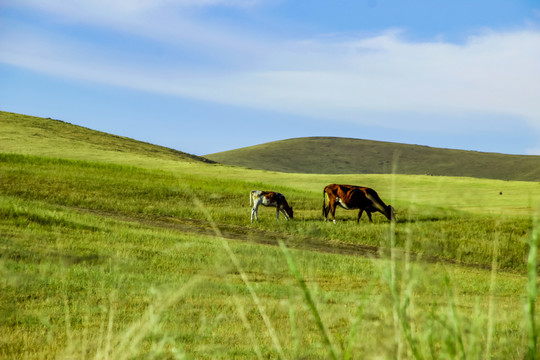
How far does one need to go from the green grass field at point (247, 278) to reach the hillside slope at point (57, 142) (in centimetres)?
2792

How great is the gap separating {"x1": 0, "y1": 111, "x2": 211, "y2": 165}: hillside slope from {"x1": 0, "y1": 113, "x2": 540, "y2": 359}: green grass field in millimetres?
27920

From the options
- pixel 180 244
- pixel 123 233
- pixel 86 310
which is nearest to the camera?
pixel 86 310

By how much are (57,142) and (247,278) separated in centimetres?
7441

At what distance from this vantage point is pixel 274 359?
679 centimetres

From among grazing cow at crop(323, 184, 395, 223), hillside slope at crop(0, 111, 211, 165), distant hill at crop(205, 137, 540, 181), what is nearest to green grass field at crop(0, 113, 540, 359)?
grazing cow at crop(323, 184, 395, 223)

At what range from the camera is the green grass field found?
Answer: 2.71 m

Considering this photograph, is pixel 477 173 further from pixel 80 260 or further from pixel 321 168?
pixel 80 260

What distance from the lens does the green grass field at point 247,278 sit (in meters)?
2.71

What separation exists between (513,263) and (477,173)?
15860 cm

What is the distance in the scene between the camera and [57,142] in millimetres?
81062

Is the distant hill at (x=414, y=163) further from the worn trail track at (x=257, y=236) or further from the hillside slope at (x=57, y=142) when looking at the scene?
the worn trail track at (x=257, y=236)

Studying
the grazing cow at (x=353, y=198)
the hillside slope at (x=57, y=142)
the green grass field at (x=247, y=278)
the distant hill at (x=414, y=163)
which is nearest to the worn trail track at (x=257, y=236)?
the green grass field at (x=247, y=278)

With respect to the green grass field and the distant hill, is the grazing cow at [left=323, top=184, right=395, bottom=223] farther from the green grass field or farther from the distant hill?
the distant hill

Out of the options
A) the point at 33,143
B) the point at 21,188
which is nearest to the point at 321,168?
the point at 33,143
